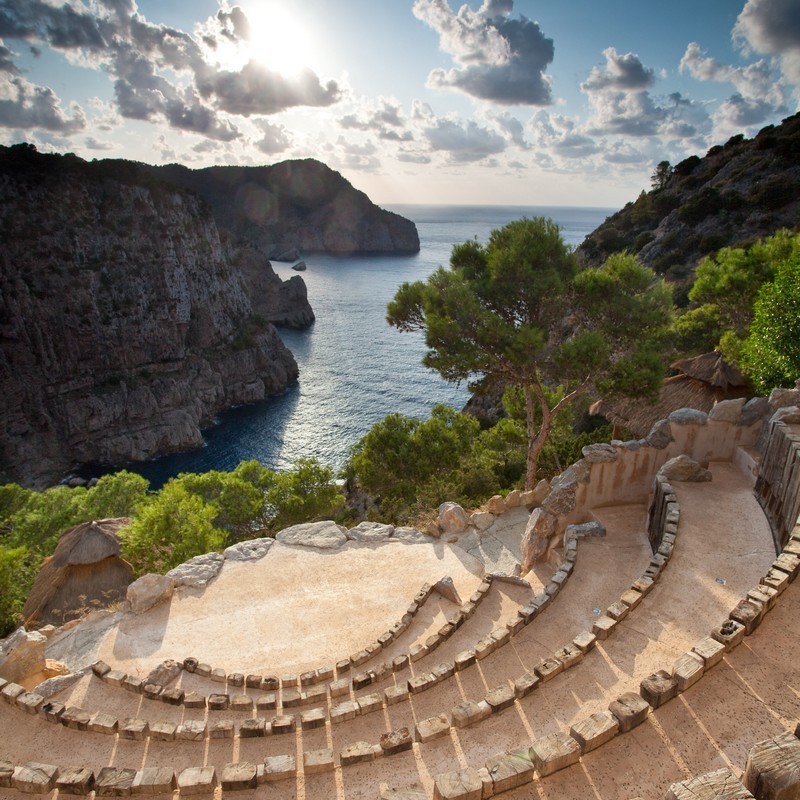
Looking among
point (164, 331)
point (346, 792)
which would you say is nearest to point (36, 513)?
point (346, 792)

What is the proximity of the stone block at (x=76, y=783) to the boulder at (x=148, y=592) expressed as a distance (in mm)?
8247

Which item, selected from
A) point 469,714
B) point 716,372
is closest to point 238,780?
point 469,714

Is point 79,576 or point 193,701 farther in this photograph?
point 79,576

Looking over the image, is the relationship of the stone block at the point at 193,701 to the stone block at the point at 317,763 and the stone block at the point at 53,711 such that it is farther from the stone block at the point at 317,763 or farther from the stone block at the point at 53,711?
the stone block at the point at 317,763

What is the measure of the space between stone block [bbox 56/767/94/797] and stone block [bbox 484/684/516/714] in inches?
244

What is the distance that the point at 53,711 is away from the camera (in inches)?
415

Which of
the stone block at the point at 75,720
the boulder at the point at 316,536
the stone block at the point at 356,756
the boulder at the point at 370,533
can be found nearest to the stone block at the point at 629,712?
the stone block at the point at 356,756

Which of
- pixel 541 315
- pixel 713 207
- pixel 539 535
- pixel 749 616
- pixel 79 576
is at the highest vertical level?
pixel 713 207

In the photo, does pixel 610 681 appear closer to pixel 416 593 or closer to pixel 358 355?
pixel 416 593

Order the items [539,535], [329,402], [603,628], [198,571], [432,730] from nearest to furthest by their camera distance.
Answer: [432,730] → [603,628] → [539,535] → [198,571] → [329,402]

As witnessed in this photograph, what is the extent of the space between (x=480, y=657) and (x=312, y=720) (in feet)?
11.6

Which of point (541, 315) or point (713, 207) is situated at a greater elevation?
point (713, 207)

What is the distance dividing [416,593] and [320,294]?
136292mm

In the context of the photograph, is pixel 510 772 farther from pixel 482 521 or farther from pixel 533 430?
pixel 533 430
